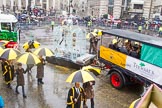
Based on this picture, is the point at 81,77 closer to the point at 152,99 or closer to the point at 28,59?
the point at 28,59

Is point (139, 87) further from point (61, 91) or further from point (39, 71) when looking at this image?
point (39, 71)

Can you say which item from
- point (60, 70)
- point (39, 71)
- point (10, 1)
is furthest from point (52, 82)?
point (10, 1)

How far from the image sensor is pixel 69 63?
558 inches

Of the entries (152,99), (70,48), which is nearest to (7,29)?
(70,48)

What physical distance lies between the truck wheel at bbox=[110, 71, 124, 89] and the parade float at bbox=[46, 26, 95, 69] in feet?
8.87

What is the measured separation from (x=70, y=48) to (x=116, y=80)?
4.15 metres

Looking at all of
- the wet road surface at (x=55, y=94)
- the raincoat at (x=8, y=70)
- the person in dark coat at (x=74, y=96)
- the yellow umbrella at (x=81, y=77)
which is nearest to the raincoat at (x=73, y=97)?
the person in dark coat at (x=74, y=96)

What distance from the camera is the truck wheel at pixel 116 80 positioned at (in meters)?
10.9

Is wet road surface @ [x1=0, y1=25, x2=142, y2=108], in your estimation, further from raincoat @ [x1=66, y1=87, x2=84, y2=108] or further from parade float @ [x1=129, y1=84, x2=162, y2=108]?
parade float @ [x1=129, y1=84, x2=162, y2=108]

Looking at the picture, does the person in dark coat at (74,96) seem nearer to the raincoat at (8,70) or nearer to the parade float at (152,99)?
the parade float at (152,99)

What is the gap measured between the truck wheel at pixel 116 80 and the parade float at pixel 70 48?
270cm

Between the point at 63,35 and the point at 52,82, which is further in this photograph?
the point at 63,35

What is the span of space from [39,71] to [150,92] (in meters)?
7.98

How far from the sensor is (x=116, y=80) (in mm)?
11359
